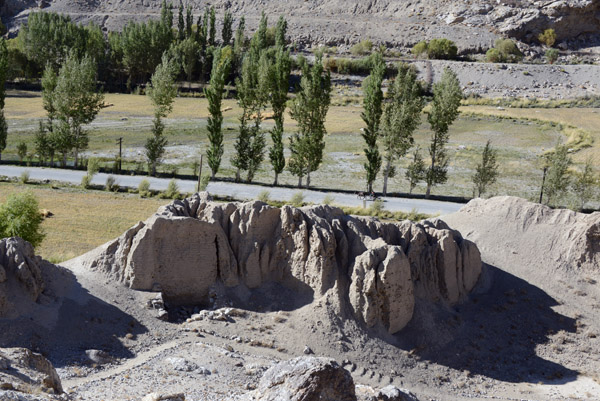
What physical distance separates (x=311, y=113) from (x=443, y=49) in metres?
84.8

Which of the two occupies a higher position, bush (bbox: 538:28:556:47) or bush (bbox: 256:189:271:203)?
bush (bbox: 538:28:556:47)

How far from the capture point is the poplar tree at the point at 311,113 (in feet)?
198

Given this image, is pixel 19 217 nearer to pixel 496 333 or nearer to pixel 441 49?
pixel 496 333

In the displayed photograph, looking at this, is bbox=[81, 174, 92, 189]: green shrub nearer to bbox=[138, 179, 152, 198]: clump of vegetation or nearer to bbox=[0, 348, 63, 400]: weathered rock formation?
bbox=[138, 179, 152, 198]: clump of vegetation

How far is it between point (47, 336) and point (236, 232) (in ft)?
30.3

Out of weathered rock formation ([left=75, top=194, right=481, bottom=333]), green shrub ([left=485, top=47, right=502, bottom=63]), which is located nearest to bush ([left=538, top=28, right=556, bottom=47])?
green shrub ([left=485, top=47, right=502, bottom=63])

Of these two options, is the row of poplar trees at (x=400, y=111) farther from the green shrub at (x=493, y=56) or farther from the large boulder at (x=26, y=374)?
the green shrub at (x=493, y=56)

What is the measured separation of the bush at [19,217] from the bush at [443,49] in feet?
377

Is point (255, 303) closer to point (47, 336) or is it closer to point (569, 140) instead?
point (47, 336)

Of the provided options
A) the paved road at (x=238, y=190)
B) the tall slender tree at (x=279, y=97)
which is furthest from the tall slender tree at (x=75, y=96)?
the tall slender tree at (x=279, y=97)

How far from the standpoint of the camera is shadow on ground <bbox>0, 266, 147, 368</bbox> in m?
24.4

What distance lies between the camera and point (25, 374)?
18.4 m

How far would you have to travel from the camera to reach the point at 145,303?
2822 centimetres

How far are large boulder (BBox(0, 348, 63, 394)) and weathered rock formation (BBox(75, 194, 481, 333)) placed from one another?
29.6ft
